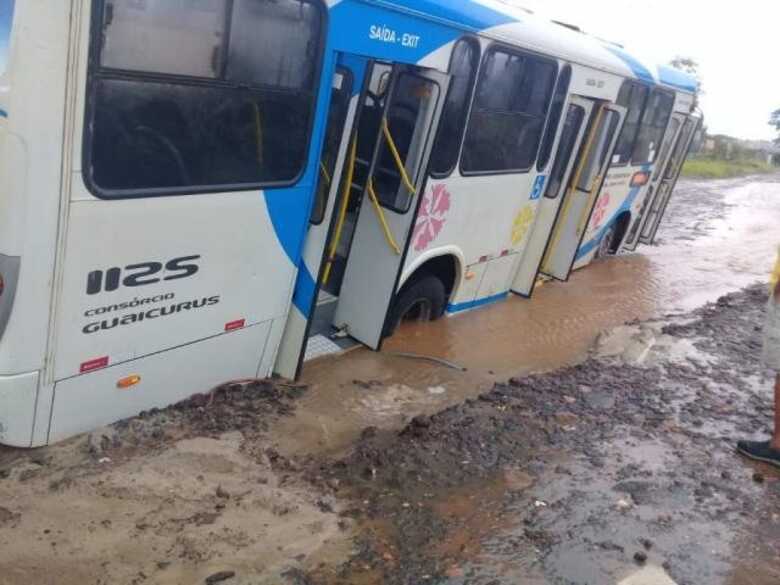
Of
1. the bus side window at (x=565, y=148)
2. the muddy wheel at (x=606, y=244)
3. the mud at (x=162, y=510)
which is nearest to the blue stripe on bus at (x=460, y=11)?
the bus side window at (x=565, y=148)

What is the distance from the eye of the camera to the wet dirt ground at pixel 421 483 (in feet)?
10.7

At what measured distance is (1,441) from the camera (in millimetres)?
3434

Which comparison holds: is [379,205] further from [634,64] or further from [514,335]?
[634,64]

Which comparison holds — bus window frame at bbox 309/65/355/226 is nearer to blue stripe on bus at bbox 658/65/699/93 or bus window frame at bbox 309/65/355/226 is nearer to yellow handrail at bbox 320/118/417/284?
yellow handrail at bbox 320/118/417/284

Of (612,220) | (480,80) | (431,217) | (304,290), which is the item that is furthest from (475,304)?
(612,220)

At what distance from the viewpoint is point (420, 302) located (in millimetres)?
6438

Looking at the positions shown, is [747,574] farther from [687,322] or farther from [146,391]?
[687,322]

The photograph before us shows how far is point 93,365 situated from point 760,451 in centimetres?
399

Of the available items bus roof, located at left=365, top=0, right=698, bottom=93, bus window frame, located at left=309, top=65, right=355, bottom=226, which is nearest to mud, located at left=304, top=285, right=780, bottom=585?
bus window frame, located at left=309, top=65, right=355, bottom=226

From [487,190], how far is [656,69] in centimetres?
393

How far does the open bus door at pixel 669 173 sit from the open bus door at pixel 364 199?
6.56m

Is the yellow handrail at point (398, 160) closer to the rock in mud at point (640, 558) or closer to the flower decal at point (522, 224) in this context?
the flower decal at point (522, 224)

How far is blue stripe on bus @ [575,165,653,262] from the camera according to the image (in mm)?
9555

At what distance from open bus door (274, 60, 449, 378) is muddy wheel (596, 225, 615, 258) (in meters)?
5.49
